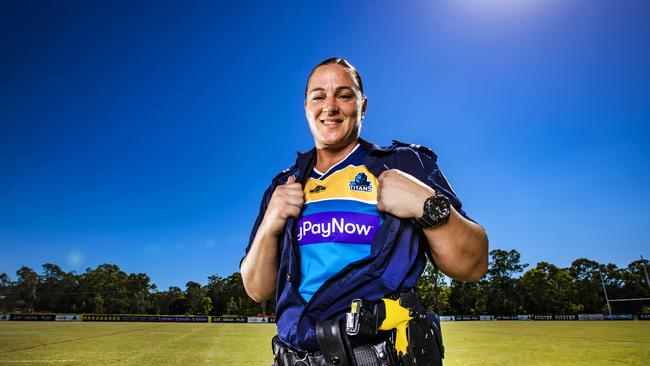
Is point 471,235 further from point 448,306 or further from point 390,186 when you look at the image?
point 448,306

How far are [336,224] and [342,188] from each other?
0.55 ft

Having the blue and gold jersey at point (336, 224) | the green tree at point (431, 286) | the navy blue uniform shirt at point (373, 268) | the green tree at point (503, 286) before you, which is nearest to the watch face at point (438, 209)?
the navy blue uniform shirt at point (373, 268)

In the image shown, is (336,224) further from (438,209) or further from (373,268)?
(438,209)

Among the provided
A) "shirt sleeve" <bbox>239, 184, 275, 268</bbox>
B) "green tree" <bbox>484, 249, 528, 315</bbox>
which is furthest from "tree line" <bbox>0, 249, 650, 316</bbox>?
"shirt sleeve" <bbox>239, 184, 275, 268</bbox>

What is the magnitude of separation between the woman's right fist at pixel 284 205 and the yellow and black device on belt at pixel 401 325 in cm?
52

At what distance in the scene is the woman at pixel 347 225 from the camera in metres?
1.31

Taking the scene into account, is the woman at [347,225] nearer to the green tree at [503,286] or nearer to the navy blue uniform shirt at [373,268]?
the navy blue uniform shirt at [373,268]

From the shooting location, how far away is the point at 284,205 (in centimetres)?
155

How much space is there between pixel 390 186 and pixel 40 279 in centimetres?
11909

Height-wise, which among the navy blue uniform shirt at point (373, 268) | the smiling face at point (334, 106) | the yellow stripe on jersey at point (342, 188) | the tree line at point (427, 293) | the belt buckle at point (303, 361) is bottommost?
the tree line at point (427, 293)

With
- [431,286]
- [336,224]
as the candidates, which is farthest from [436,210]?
[431,286]

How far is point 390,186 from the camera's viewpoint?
4.48 ft

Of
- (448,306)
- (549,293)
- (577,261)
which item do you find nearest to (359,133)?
(448,306)

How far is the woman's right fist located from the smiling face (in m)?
0.28
